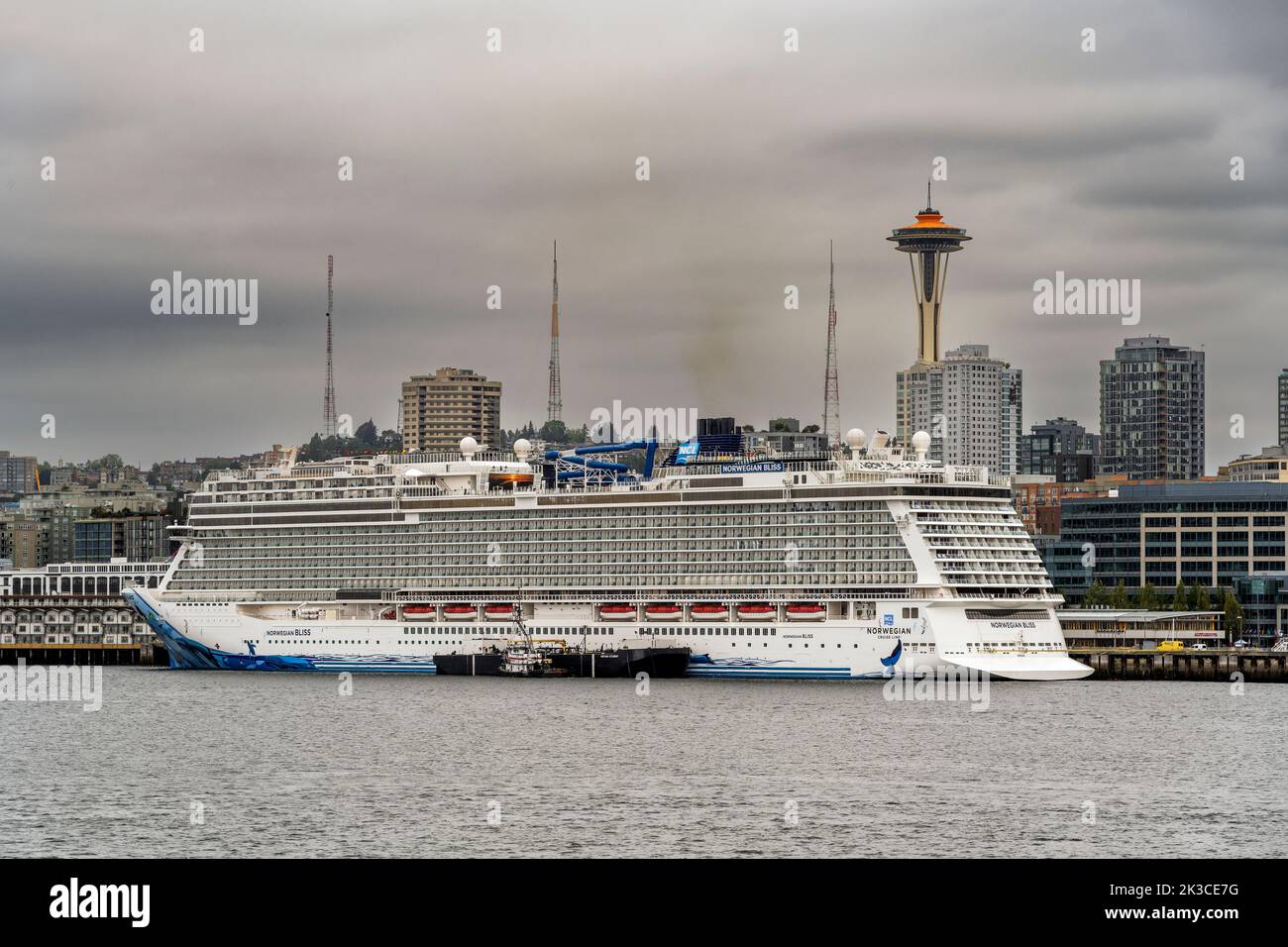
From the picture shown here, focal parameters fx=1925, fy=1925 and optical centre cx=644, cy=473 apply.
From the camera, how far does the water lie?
36688mm

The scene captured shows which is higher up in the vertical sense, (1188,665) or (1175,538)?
(1175,538)

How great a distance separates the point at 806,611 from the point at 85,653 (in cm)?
5613

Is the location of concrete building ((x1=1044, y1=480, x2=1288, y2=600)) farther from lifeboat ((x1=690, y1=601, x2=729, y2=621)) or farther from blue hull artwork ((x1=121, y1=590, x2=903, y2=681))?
blue hull artwork ((x1=121, y1=590, x2=903, y2=681))

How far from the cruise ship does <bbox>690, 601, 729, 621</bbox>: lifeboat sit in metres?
0.08

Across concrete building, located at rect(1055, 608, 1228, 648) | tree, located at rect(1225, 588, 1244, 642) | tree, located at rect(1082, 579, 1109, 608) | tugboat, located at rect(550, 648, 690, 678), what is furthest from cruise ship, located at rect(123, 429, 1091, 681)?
tree, located at rect(1082, 579, 1109, 608)

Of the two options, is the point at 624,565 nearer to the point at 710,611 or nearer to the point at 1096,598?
the point at 710,611

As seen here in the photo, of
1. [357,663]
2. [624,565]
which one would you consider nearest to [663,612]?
[624,565]

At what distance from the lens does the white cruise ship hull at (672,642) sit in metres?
75.7

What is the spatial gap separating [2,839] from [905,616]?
45458mm

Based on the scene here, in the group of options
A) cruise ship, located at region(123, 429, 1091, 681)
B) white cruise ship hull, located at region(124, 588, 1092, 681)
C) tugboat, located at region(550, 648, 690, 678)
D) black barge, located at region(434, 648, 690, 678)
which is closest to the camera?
white cruise ship hull, located at region(124, 588, 1092, 681)

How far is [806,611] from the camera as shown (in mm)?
78938

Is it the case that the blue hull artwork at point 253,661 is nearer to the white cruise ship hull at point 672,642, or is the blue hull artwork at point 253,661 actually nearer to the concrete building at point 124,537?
the white cruise ship hull at point 672,642

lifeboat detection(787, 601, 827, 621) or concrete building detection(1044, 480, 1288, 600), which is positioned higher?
concrete building detection(1044, 480, 1288, 600)
